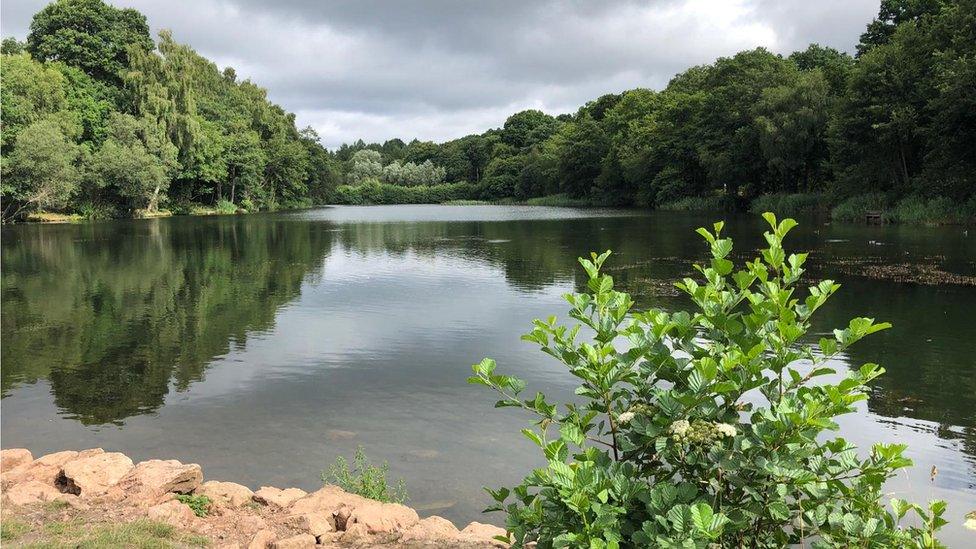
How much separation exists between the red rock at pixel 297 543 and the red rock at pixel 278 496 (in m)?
0.89

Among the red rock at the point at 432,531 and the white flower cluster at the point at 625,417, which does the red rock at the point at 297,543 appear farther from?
the white flower cluster at the point at 625,417

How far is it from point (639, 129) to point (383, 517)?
271 feet

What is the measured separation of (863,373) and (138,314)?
16041 millimetres

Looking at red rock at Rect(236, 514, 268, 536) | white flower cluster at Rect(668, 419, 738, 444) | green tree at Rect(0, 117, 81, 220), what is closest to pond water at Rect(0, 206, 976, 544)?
red rock at Rect(236, 514, 268, 536)

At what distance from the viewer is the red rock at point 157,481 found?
17.7ft

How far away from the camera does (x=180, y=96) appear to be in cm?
6359

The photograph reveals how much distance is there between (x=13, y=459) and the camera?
252 inches

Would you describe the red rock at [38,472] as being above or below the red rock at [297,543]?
below

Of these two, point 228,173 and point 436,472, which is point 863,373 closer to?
point 436,472

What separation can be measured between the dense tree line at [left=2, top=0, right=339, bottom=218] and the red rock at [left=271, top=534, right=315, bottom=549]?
2104 inches

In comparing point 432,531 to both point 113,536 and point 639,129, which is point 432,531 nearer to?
point 113,536

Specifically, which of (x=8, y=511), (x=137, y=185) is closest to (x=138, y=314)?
(x=8, y=511)

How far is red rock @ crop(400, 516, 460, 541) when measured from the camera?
4.92 metres

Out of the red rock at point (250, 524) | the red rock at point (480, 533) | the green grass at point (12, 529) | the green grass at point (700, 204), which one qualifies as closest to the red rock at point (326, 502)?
the red rock at point (250, 524)
